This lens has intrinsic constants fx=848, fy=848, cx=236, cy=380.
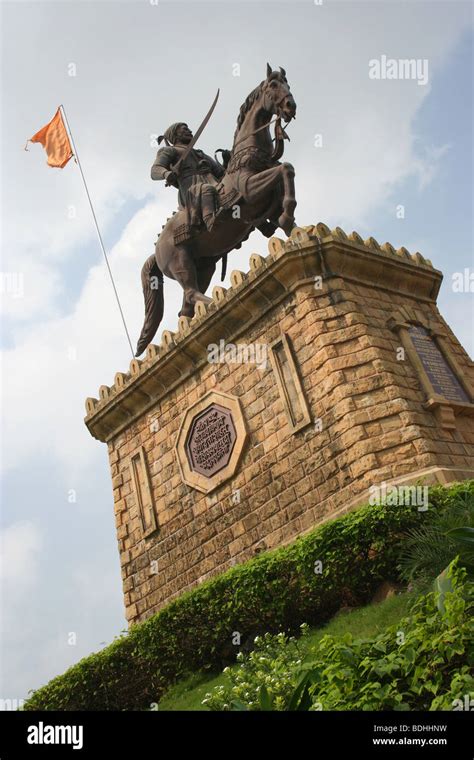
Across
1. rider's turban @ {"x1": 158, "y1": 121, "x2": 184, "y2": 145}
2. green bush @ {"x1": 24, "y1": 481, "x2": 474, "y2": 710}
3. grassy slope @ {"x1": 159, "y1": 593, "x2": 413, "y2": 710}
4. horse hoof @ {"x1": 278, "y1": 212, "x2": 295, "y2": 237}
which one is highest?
rider's turban @ {"x1": 158, "y1": 121, "x2": 184, "y2": 145}

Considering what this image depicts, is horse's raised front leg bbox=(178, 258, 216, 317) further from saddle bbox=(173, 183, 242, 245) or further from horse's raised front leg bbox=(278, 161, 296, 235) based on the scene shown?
horse's raised front leg bbox=(278, 161, 296, 235)

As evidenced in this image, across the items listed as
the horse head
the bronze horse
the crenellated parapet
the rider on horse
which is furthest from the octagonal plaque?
the horse head

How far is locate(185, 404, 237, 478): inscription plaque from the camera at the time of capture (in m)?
13.6

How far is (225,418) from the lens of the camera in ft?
45.2

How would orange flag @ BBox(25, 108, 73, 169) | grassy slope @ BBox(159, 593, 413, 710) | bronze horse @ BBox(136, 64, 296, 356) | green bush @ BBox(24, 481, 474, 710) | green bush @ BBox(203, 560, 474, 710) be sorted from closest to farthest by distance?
green bush @ BBox(203, 560, 474, 710)
grassy slope @ BBox(159, 593, 413, 710)
green bush @ BBox(24, 481, 474, 710)
bronze horse @ BBox(136, 64, 296, 356)
orange flag @ BBox(25, 108, 73, 169)

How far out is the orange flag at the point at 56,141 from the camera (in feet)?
66.4

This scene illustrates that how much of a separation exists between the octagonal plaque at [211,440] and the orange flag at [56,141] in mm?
8871

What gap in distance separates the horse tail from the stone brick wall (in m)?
1.60

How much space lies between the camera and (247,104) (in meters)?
15.2

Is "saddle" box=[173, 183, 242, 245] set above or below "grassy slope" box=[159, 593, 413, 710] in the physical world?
above

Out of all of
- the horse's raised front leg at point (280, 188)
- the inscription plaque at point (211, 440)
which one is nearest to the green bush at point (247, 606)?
the inscription plaque at point (211, 440)

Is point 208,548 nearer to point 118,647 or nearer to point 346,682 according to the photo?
point 118,647

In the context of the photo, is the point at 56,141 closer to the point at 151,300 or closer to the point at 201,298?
the point at 151,300
